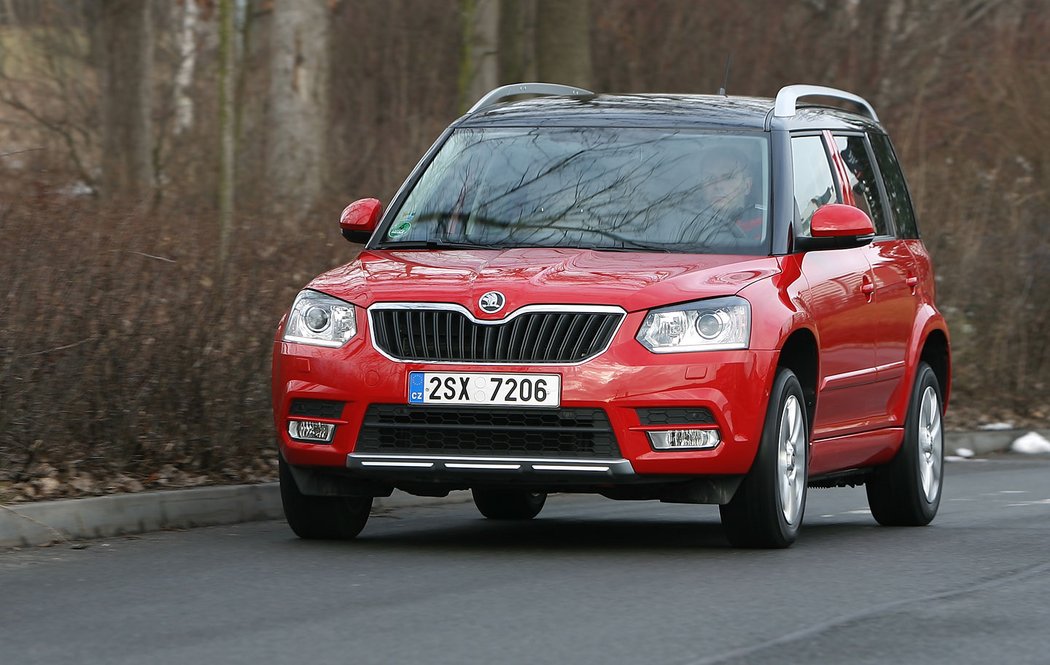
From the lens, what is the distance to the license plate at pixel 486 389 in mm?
8508

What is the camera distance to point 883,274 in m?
10.6

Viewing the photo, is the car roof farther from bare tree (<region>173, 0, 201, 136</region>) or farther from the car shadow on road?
bare tree (<region>173, 0, 201, 136</region>)

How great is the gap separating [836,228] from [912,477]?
2.05 m

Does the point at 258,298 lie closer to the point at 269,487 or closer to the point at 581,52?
the point at 269,487

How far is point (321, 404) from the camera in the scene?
8.89m

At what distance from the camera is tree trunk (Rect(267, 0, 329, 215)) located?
65.5ft

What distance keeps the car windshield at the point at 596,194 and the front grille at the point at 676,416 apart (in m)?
0.98

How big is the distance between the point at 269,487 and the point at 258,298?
140cm

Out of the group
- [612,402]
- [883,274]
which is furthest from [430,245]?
Answer: [883,274]

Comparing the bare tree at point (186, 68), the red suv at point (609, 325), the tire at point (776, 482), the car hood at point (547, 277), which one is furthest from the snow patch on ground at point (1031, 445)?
the bare tree at point (186, 68)

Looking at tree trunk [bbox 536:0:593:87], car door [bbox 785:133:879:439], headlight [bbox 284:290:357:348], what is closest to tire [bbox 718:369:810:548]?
car door [bbox 785:133:879:439]

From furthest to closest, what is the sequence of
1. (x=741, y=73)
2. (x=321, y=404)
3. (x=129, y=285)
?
(x=741, y=73) < (x=129, y=285) < (x=321, y=404)

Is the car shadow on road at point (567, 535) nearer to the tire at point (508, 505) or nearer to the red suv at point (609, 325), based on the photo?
the tire at point (508, 505)

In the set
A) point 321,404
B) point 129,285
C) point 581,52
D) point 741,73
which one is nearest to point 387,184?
point 581,52
